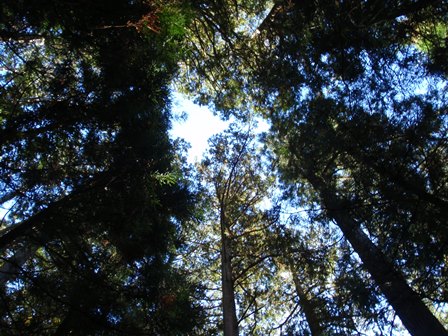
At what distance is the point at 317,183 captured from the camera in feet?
20.8

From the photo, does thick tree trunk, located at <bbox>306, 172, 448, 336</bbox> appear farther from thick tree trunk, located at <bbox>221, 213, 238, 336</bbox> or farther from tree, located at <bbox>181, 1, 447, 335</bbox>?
thick tree trunk, located at <bbox>221, 213, 238, 336</bbox>

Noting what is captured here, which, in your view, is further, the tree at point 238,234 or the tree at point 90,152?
the tree at point 238,234

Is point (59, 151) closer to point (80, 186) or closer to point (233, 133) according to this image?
point (80, 186)

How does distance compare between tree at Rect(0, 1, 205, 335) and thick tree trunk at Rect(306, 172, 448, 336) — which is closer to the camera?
tree at Rect(0, 1, 205, 335)

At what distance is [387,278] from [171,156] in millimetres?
4626

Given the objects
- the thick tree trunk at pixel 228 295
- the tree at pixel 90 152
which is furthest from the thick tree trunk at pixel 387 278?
the tree at pixel 90 152

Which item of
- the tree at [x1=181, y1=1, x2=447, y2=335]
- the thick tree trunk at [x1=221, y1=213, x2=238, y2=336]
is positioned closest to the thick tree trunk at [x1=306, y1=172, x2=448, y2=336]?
the tree at [x1=181, y1=1, x2=447, y2=335]

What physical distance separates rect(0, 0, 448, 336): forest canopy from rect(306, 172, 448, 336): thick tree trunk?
0.09ft

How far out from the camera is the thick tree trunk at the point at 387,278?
16.0 ft

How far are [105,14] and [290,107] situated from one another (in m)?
4.11

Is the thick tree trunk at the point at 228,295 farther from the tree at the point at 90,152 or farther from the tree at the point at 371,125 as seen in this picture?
the tree at the point at 371,125

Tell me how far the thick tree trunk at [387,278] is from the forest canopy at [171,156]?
0.03m

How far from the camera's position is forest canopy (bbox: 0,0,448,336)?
14.6 feet

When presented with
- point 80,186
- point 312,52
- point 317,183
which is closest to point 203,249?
point 317,183
